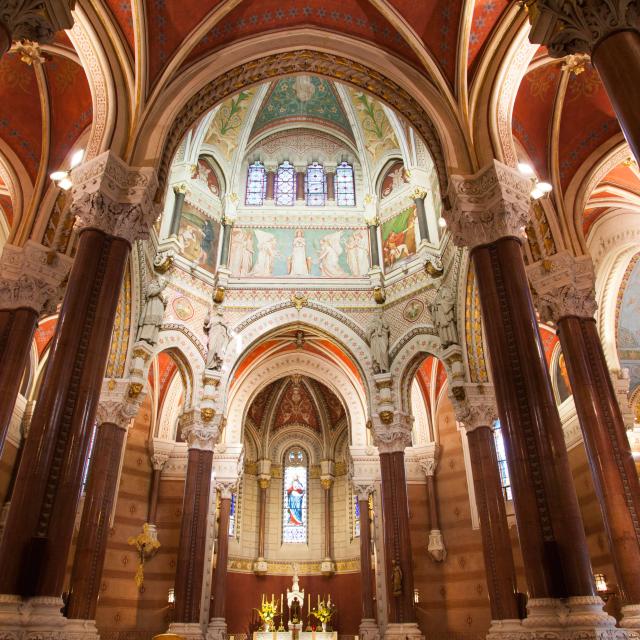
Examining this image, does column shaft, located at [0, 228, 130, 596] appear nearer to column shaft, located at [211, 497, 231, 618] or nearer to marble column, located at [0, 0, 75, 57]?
marble column, located at [0, 0, 75, 57]

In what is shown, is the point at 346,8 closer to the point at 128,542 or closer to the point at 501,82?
the point at 501,82

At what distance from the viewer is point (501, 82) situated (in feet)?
30.8

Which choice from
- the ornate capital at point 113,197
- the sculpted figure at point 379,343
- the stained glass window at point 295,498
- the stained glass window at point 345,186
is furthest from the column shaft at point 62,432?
the stained glass window at point 295,498

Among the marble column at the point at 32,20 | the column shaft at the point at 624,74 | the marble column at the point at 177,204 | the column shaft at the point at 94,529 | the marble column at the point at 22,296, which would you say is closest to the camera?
the column shaft at the point at 624,74

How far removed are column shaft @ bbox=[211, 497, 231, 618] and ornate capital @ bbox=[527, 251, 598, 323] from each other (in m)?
11.3

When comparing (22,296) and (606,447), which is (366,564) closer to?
(606,447)

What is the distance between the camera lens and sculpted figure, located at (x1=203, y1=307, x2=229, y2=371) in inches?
643

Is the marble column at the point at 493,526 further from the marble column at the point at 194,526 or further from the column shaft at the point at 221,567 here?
the column shaft at the point at 221,567

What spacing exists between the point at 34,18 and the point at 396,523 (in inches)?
504

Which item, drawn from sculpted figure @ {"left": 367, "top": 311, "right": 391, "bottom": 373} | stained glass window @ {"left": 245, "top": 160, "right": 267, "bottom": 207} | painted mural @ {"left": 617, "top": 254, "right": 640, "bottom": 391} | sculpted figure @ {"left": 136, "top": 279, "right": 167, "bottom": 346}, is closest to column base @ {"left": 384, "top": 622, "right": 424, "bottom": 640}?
sculpted figure @ {"left": 367, "top": 311, "right": 391, "bottom": 373}

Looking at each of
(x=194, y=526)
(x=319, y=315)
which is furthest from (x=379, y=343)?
(x=194, y=526)

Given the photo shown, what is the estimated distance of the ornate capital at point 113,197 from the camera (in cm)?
821

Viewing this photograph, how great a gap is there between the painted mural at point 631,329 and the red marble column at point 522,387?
7940mm

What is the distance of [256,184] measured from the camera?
20578 mm
